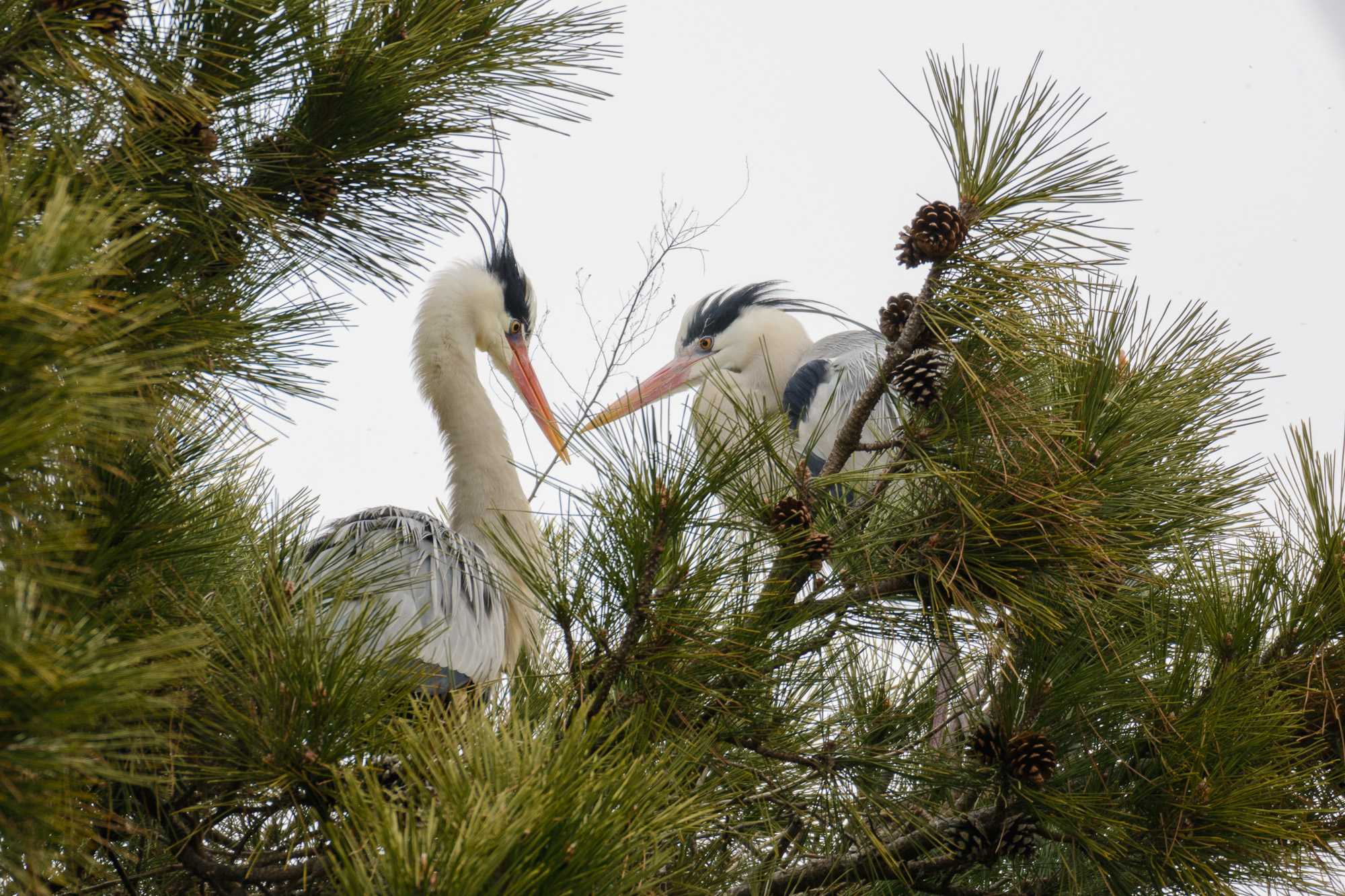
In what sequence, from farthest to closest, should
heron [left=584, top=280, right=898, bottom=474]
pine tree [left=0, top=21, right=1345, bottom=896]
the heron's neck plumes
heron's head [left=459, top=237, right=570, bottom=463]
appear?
heron [left=584, top=280, right=898, bottom=474], heron's head [left=459, top=237, right=570, bottom=463], the heron's neck plumes, pine tree [left=0, top=21, right=1345, bottom=896]

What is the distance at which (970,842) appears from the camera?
1.49 metres

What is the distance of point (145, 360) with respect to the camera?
3.83ft

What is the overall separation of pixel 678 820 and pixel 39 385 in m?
0.56

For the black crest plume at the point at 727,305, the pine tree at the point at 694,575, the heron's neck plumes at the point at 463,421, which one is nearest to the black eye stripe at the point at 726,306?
the black crest plume at the point at 727,305

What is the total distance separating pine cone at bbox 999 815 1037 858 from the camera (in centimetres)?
146

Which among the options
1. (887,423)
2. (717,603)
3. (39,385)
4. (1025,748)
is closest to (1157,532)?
(1025,748)

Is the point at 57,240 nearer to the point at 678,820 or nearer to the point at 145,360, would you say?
the point at 145,360

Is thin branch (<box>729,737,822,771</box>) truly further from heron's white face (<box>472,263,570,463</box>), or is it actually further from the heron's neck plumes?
heron's white face (<box>472,263,570,463</box>)

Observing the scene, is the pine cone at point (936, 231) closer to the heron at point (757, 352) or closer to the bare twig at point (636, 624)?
the bare twig at point (636, 624)

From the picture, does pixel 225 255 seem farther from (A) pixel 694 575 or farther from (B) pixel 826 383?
(B) pixel 826 383

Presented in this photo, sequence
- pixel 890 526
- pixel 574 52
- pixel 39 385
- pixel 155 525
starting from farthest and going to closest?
pixel 574 52, pixel 890 526, pixel 155 525, pixel 39 385

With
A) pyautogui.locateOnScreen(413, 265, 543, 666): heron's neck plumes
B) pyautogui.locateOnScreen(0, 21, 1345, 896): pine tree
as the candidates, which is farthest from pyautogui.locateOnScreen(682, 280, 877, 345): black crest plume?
pyautogui.locateOnScreen(0, 21, 1345, 896): pine tree

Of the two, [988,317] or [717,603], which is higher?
[988,317]

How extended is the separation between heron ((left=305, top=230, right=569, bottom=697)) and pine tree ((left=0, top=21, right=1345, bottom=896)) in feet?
1.18
